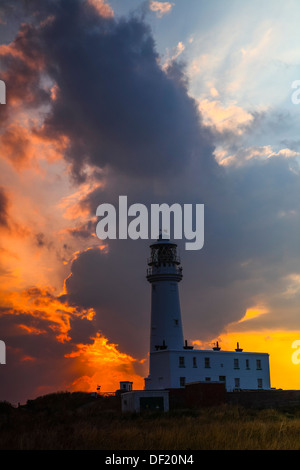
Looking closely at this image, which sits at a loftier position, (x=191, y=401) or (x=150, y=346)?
(x=150, y=346)

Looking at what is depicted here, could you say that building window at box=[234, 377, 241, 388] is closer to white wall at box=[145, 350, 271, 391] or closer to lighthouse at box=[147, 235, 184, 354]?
white wall at box=[145, 350, 271, 391]

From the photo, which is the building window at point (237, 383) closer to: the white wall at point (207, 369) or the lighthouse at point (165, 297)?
the white wall at point (207, 369)

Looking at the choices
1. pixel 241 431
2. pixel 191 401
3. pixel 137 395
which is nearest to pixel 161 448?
pixel 241 431

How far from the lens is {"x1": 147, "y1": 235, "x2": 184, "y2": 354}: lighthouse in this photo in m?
54.0

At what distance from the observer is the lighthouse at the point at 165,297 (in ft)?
177

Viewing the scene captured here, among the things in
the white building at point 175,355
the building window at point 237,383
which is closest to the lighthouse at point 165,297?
the white building at point 175,355

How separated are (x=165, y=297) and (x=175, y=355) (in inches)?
259

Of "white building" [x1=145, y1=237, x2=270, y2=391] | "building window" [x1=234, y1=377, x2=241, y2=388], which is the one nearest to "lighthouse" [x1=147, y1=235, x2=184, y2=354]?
"white building" [x1=145, y1=237, x2=270, y2=391]

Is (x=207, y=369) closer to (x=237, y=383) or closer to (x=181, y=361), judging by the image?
(x=181, y=361)

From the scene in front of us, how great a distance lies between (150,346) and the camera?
5478 centimetres
